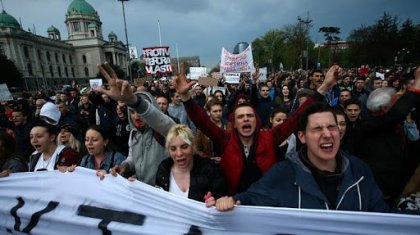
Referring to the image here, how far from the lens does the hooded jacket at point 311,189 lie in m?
1.72

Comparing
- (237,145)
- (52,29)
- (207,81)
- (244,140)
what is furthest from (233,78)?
(52,29)

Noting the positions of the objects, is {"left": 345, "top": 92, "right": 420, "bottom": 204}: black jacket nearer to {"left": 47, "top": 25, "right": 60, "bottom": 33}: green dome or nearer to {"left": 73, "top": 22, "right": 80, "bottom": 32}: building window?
{"left": 73, "top": 22, "right": 80, "bottom": 32}: building window

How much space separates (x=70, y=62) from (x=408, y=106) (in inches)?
4049

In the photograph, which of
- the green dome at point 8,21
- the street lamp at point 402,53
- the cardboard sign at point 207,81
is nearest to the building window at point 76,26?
the green dome at point 8,21

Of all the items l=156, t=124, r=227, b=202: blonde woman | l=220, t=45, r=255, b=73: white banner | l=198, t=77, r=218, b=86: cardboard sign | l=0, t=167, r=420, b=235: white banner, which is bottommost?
l=0, t=167, r=420, b=235: white banner

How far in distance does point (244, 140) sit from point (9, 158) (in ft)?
9.10

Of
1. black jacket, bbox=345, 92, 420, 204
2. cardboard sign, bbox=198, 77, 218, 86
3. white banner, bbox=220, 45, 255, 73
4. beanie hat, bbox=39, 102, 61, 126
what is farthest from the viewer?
white banner, bbox=220, 45, 255, 73

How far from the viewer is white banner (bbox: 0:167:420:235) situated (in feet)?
5.63

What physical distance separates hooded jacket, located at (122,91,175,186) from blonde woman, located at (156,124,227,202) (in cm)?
31

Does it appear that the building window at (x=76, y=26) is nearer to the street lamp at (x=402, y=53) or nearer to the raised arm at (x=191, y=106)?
the street lamp at (x=402, y=53)

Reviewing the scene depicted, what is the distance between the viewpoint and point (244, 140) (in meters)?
2.58

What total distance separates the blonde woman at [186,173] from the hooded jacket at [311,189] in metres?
0.41

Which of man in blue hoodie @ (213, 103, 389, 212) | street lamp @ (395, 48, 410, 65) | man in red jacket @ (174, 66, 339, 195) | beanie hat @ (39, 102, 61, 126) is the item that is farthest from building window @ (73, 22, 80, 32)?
man in blue hoodie @ (213, 103, 389, 212)

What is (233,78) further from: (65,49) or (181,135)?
(65,49)
